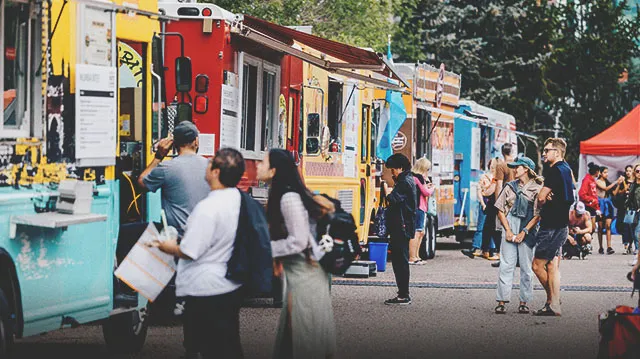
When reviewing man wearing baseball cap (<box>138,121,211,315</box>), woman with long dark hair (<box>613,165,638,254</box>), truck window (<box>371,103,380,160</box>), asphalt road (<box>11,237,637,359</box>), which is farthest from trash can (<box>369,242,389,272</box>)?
man wearing baseball cap (<box>138,121,211,315</box>)

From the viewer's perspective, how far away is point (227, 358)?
7.99 meters

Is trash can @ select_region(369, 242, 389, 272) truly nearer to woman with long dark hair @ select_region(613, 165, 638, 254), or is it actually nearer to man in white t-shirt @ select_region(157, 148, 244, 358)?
woman with long dark hair @ select_region(613, 165, 638, 254)

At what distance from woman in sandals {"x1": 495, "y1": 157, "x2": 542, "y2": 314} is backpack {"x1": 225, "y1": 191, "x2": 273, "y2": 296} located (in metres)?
6.80

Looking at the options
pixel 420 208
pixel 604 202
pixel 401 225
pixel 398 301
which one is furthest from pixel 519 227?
pixel 604 202

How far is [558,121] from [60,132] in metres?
47.4

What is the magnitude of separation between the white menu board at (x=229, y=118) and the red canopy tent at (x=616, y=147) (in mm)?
25111

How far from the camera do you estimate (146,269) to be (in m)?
8.48

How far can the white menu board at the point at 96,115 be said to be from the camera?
30.3 ft

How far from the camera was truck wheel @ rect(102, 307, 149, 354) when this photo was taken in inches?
428

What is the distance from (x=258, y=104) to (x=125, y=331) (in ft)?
14.2

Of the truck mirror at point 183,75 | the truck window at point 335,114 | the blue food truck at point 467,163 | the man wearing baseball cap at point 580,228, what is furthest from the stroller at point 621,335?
the blue food truck at point 467,163

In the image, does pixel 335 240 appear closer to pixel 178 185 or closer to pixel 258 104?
pixel 178 185

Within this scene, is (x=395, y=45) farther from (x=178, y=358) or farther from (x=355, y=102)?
(x=178, y=358)

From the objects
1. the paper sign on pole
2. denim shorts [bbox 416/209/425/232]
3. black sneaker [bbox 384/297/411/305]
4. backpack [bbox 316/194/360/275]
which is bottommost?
black sneaker [bbox 384/297/411/305]
